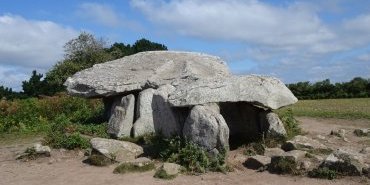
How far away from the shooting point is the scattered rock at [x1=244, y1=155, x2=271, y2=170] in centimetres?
1171

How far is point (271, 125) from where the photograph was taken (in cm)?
1364

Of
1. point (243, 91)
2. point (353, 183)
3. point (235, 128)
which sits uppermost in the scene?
point (243, 91)

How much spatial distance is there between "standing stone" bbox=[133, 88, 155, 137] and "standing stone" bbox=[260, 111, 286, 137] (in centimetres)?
297

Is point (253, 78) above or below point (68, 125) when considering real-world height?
above

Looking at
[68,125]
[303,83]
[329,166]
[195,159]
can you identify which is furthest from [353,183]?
[303,83]

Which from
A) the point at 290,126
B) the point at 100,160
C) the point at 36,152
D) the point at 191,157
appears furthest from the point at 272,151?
the point at 36,152

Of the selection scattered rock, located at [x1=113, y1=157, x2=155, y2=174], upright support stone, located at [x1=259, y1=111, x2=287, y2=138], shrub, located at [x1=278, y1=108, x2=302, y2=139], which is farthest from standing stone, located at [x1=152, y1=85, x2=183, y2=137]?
shrub, located at [x1=278, y1=108, x2=302, y2=139]

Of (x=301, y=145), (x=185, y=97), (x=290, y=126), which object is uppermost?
(x=185, y=97)

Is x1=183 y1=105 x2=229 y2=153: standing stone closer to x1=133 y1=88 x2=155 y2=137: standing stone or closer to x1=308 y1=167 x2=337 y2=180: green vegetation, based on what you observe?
x1=308 y1=167 x2=337 y2=180: green vegetation

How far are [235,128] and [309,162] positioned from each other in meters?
3.53

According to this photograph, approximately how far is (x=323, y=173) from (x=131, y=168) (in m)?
3.88

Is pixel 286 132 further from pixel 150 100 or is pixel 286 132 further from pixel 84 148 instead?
pixel 84 148

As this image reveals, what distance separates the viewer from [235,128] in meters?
14.5

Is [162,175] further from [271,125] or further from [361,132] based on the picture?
[361,132]
